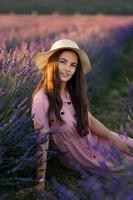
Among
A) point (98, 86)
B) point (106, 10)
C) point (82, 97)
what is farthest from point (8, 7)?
point (82, 97)

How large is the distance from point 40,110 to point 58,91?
0.23 m

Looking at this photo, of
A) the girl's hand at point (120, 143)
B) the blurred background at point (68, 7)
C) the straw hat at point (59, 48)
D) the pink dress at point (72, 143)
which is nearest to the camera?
the straw hat at point (59, 48)

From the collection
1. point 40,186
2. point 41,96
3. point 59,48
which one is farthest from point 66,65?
point 40,186

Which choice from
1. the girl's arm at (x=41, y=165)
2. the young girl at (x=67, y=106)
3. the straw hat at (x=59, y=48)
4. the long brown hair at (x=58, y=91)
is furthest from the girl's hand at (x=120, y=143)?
the girl's arm at (x=41, y=165)

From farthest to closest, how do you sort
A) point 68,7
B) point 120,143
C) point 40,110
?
point 68,7 < point 120,143 < point 40,110

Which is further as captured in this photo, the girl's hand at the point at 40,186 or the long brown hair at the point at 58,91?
the long brown hair at the point at 58,91

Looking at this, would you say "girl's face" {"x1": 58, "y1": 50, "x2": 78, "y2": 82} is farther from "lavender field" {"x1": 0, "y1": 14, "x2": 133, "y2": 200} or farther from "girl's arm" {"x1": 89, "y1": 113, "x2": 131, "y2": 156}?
"girl's arm" {"x1": 89, "y1": 113, "x2": 131, "y2": 156}

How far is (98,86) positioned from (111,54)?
239 centimetres

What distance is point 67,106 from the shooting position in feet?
14.7

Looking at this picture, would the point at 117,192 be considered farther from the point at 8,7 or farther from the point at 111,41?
the point at 8,7

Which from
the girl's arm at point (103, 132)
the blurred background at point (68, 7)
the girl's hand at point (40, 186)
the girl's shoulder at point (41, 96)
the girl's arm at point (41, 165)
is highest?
the blurred background at point (68, 7)

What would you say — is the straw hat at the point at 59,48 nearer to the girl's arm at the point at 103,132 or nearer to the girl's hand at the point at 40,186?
the girl's arm at the point at 103,132

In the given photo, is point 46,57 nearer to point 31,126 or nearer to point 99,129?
point 31,126

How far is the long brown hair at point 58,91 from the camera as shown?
4320 mm
